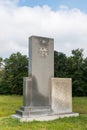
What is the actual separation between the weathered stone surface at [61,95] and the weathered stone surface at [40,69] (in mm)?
182

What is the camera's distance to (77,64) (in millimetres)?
30594

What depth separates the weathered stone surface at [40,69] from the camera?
792 cm

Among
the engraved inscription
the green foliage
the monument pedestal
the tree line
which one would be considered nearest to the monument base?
the monument pedestal

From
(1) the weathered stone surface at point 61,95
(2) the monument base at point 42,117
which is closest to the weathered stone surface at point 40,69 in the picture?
(1) the weathered stone surface at point 61,95

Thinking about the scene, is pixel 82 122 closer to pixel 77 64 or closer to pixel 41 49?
pixel 41 49

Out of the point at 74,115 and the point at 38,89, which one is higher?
the point at 38,89

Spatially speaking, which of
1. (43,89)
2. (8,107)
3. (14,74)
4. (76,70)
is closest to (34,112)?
(43,89)

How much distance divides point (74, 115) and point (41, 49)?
2629 millimetres

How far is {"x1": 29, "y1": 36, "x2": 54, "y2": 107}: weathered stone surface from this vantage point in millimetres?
7922

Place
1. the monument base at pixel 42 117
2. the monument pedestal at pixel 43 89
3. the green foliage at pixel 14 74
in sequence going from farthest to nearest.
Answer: the green foliage at pixel 14 74
the monument pedestal at pixel 43 89
the monument base at pixel 42 117

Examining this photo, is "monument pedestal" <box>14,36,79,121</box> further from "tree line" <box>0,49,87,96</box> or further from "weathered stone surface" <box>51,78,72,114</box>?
"tree line" <box>0,49,87,96</box>

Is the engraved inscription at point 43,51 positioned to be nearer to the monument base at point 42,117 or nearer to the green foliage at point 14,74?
the monument base at point 42,117

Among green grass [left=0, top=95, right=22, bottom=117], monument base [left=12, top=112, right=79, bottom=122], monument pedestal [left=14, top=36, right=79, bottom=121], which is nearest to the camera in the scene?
monument base [left=12, top=112, right=79, bottom=122]

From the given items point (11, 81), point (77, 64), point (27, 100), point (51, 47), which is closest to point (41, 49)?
point (51, 47)
